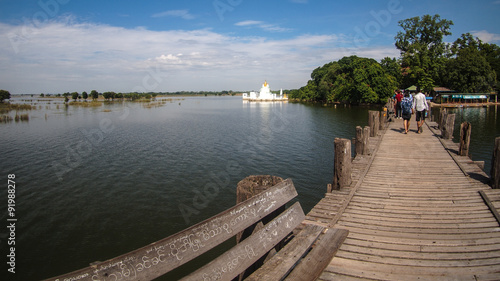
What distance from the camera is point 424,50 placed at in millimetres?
61531

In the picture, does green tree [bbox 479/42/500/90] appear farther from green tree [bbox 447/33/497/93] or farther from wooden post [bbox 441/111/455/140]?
wooden post [bbox 441/111/455/140]

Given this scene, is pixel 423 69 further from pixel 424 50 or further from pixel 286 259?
pixel 286 259

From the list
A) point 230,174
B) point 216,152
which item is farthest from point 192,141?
point 230,174

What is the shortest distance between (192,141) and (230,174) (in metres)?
9.54

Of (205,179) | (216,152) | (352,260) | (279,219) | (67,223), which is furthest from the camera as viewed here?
(216,152)

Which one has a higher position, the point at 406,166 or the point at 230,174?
the point at 406,166

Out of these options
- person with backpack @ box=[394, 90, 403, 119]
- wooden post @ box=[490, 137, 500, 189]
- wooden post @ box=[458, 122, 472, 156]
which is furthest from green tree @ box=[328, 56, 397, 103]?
wooden post @ box=[490, 137, 500, 189]

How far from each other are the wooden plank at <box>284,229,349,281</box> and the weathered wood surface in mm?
166

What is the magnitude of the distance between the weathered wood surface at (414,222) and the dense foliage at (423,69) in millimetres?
50405

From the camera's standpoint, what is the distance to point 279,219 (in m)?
3.47

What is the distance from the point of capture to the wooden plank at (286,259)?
300 cm

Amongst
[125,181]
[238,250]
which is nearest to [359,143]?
[238,250]

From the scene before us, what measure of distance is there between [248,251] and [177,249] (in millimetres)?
893

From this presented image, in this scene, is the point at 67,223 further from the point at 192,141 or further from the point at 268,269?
the point at 192,141
